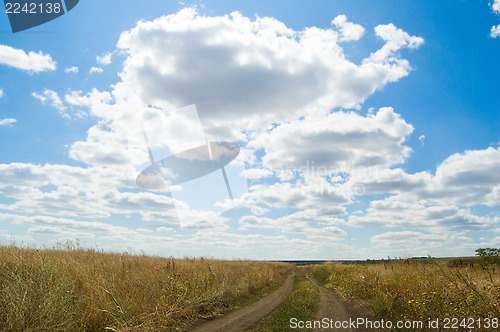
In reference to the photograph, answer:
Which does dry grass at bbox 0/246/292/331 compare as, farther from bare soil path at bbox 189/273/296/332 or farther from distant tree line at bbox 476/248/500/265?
distant tree line at bbox 476/248/500/265

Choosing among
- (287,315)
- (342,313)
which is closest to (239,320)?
(287,315)

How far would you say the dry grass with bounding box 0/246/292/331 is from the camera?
6.56 meters

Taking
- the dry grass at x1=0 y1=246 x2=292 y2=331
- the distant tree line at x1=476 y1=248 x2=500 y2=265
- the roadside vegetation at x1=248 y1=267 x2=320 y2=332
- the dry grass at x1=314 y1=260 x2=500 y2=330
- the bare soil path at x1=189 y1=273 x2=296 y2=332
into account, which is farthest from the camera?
the distant tree line at x1=476 y1=248 x2=500 y2=265

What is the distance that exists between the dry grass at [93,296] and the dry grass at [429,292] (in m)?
7.50

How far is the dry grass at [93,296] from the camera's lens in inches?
258

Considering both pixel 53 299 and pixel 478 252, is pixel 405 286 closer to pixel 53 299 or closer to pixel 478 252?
pixel 53 299

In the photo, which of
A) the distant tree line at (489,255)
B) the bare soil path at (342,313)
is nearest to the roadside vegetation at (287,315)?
the bare soil path at (342,313)

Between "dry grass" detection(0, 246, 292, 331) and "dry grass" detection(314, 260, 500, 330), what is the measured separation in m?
7.50

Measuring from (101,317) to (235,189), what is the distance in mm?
7431

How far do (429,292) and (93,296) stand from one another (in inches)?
437

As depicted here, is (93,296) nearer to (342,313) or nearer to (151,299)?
(151,299)

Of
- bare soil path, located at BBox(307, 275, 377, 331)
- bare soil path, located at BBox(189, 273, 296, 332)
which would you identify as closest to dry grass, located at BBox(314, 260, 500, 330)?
bare soil path, located at BBox(307, 275, 377, 331)

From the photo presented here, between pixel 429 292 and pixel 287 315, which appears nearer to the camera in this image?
pixel 429 292

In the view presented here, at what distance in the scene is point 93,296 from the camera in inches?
341
